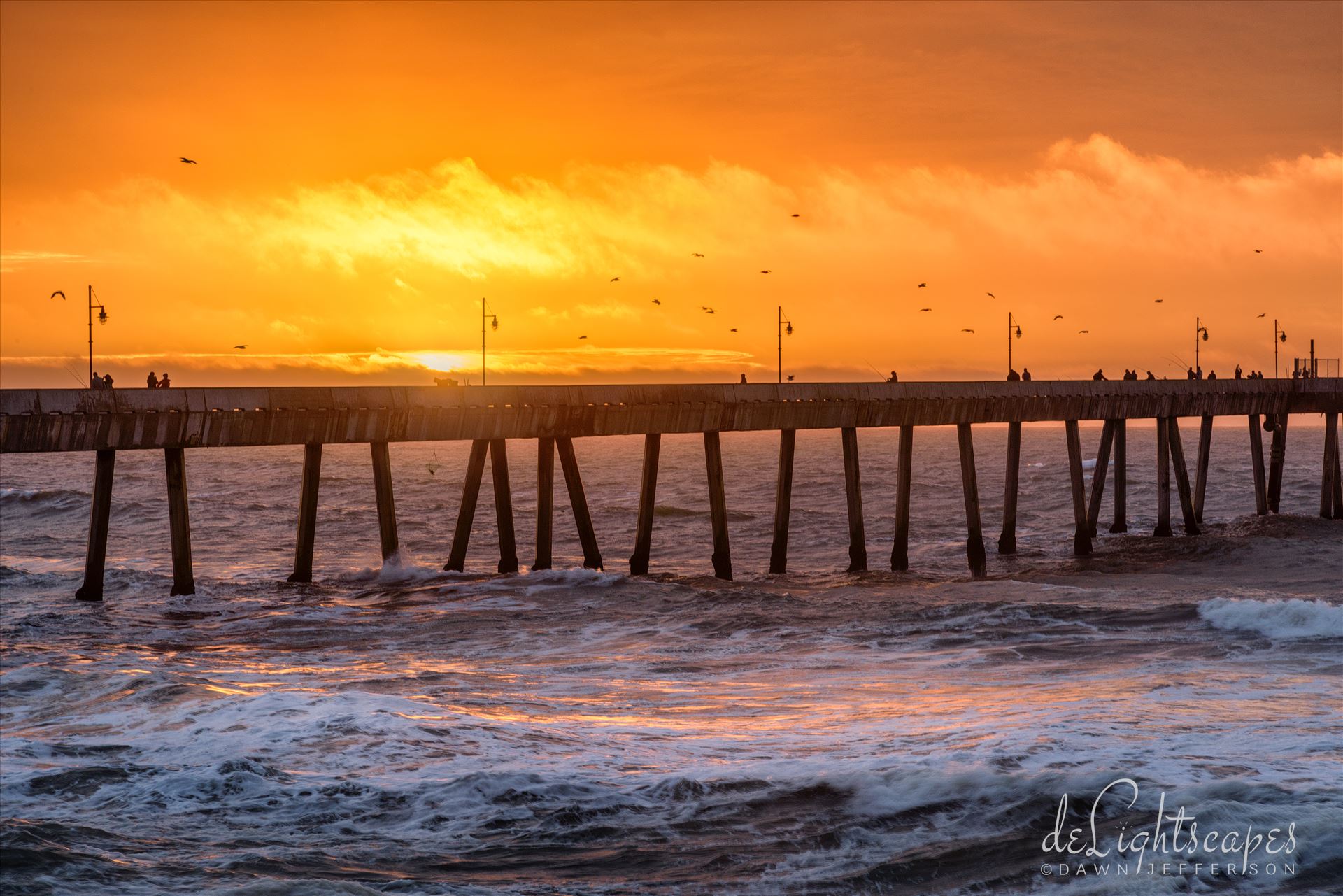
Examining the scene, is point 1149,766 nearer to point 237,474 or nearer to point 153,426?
point 153,426

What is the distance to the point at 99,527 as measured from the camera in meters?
27.0

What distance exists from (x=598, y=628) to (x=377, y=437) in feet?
26.8

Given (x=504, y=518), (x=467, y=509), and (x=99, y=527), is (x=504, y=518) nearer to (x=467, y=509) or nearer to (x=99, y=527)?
(x=467, y=509)

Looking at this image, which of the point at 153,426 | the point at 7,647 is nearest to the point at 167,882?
the point at 7,647

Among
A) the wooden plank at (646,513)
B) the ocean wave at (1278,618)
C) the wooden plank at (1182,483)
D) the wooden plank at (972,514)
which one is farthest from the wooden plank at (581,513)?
the wooden plank at (1182,483)

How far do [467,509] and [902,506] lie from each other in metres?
12.5

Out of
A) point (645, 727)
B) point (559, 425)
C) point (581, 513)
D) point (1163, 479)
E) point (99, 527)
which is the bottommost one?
point (645, 727)

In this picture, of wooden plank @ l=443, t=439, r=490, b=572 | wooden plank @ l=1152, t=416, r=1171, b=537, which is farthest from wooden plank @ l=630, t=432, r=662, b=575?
wooden plank @ l=1152, t=416, r=1171, b=537

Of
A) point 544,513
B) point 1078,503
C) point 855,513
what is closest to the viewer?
point 544,513

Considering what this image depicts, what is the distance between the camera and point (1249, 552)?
42.5 metres

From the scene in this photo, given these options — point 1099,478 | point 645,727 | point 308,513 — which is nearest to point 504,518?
point 308,513

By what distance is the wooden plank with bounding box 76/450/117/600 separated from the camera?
26703 mm

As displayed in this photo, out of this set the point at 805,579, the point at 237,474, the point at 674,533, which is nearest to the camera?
the point at 805,579

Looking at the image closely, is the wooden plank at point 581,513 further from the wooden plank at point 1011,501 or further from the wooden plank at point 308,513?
the wooden plank at point 1011,501
